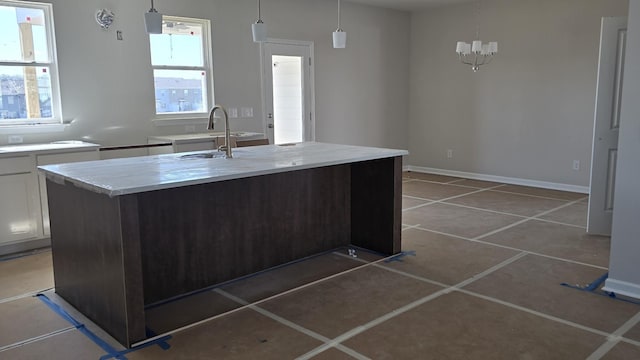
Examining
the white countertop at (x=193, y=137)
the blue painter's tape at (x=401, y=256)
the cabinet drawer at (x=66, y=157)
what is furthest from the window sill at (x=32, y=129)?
the blue painter's tape at (x=401, y=256)

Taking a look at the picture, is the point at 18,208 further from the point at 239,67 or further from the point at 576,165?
the point at 576,165

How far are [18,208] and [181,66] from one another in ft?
7.77

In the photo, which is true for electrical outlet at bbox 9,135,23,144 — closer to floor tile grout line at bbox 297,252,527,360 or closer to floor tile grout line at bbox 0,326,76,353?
floor tile grout line at bbox 0,326,76,353

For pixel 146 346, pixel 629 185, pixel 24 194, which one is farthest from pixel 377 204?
pixel 24 194

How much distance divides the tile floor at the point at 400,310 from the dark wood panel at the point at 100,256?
18 centimetres

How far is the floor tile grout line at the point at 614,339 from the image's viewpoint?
8.80 ft

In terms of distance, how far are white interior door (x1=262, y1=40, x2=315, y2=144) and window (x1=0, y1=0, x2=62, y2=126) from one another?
2526mm

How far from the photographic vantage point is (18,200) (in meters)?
4.45

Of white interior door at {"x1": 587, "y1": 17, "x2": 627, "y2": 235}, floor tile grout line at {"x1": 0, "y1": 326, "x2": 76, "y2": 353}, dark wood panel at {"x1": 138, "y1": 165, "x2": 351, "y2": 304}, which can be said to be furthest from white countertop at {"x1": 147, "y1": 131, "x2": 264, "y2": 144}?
white interior door at {"x1": 587, "y1": 17, "x2": 627, "y2": 235}

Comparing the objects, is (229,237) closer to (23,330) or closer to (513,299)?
(23,330)

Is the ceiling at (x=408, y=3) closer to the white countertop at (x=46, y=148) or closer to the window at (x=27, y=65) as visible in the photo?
the window at (x=27, y=65)

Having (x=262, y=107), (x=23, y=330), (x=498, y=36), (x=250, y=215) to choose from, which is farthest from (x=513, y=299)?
(x=498, y=36)

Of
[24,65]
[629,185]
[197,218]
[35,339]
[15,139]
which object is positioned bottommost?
[35,339]

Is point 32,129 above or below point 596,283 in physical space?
above
